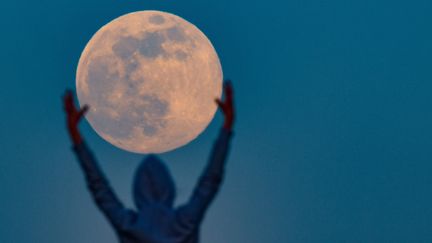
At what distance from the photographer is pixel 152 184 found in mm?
4305

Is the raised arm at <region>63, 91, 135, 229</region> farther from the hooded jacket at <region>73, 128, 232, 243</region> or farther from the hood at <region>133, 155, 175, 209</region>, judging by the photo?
the hood at <region>133, 155, 175, 209</region>

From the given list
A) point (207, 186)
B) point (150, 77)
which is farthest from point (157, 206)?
point (150, 77)

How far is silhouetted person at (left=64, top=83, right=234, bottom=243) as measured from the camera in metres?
4.15

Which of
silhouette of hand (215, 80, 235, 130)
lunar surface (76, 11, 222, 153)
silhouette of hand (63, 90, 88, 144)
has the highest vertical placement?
silhouette of hand (215, 80, 235, 130)

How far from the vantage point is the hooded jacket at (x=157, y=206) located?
163 inches

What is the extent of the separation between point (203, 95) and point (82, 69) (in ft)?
8.33

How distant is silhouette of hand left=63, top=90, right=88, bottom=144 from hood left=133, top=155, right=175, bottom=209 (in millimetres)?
438

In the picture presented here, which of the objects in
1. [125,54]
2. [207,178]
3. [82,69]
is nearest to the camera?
[207,178]

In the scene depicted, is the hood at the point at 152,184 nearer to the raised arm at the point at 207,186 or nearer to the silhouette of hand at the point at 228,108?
the raised arm at the point at 207,186

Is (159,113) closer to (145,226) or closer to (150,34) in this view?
(150,34)

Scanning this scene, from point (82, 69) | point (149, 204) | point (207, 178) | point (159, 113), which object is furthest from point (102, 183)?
point (82, 69)

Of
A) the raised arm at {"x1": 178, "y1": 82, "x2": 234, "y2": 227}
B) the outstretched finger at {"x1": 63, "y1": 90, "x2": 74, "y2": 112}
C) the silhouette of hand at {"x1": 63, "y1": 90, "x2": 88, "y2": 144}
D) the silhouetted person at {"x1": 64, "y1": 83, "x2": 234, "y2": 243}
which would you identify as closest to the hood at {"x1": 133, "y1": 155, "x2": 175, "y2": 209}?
the silhouetted person at {"x1": 64, "y1": 83, "x2": 234, "y2": 243}

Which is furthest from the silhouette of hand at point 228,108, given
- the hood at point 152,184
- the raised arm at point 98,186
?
the raised arm at point 98,186

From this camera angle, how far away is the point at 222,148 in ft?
13.8
